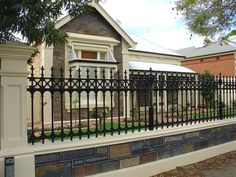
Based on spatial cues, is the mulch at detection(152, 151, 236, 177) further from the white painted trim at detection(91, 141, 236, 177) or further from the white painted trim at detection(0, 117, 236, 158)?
the white painted trim at detection(0, 117, 236, 158)

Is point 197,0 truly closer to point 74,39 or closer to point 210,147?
point 74,39

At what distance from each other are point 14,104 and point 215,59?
29052 millimetres

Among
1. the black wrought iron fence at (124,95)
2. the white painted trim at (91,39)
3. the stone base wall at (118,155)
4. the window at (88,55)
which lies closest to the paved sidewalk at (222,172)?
the stone base wall at (118,155)

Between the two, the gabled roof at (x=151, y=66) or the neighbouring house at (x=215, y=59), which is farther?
the neighbouring house at (x=215, y=59)

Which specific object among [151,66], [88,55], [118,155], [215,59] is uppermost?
[215,59]

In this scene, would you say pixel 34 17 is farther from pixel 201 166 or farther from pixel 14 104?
pixel 201 166

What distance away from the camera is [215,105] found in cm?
940

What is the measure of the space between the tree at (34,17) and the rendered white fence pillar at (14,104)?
275 millimetres

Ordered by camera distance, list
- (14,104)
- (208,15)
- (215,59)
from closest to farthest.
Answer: (14,104)
(208,15)
(215,59)

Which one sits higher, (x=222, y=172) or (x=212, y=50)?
(x=212, y=50)

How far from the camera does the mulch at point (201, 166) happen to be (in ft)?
22.7

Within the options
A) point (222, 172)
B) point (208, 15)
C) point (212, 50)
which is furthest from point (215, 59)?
point (222, 172)

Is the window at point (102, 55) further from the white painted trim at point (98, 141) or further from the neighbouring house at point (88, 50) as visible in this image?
the white painted trim at point (98, 141)

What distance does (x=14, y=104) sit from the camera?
4824 mm
